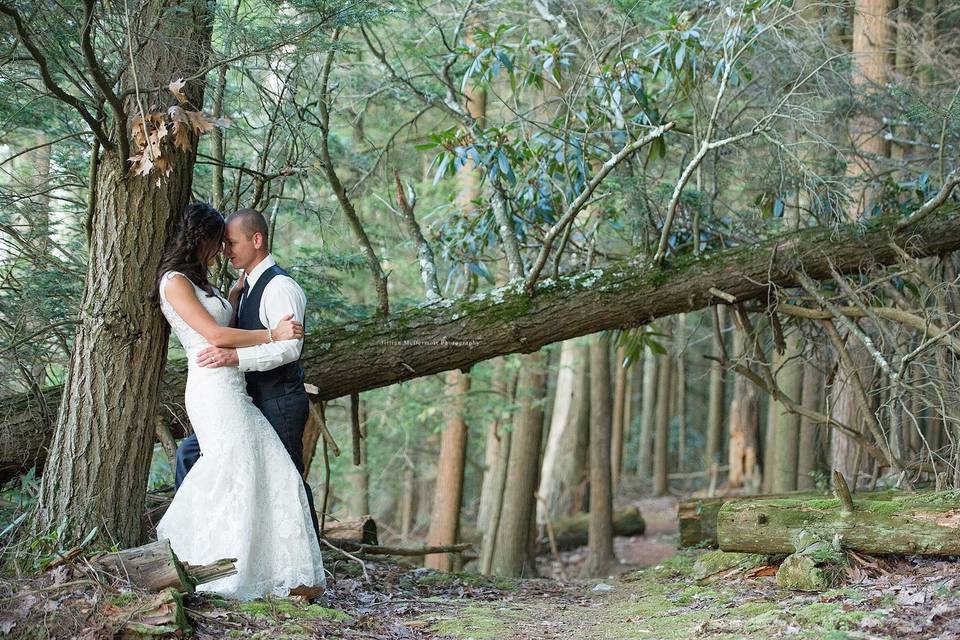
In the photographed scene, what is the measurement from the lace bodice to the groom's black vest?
0.47ft

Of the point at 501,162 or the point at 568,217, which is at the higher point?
the point at 501,162

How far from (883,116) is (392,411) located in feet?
27.2

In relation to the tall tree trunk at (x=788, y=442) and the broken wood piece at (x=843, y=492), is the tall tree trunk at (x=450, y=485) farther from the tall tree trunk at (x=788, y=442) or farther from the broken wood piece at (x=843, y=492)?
the broken wood piece at (x=843, y=492)

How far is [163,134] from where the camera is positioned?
4770mm

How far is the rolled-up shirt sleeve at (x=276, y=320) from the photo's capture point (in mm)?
5047

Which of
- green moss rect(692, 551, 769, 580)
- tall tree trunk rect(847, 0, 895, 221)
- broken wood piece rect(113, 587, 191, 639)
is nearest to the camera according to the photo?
broken wood piece rect(113, 587, 191, 639)

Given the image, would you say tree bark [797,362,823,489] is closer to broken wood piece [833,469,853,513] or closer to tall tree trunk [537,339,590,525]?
tall tree trunk [537,339,590,525]

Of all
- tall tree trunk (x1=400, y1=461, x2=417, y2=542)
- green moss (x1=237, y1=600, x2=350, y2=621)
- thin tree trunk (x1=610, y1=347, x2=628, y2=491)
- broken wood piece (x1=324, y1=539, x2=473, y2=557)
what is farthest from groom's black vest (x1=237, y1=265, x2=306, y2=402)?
thin tree trunk (x1=610, y1=347, x2=628, y2=491)

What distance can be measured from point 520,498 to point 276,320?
652 cm

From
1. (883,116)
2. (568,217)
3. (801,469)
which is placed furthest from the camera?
(801,469)

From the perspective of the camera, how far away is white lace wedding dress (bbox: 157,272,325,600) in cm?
487

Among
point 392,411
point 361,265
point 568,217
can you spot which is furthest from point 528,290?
point 392,411

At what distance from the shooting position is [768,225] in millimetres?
8344

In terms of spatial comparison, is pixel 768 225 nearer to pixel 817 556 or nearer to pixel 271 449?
pixel 817 556
